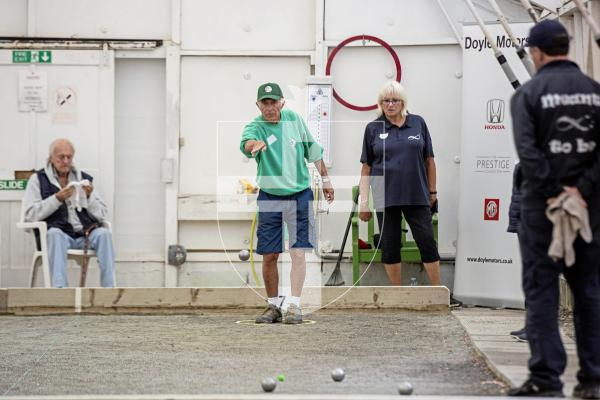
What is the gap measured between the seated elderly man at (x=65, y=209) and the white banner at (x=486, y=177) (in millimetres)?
2865

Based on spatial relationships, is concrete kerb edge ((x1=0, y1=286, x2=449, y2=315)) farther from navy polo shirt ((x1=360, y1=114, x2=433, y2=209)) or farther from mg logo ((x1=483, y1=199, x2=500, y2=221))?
mg logo ((x1=483, y1=199, x2=500, y2=221))

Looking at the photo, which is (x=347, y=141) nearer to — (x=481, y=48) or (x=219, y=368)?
(x=481, y=48)

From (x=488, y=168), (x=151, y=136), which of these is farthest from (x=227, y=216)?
(x=488, y=168)

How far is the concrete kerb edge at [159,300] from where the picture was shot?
9.19 m

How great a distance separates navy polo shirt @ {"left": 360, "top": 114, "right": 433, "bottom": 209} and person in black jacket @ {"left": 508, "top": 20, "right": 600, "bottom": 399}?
400cm

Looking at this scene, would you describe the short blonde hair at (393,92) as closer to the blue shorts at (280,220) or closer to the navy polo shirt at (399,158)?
the navy polo shirt at (399,158)

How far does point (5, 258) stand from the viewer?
10.8 metres

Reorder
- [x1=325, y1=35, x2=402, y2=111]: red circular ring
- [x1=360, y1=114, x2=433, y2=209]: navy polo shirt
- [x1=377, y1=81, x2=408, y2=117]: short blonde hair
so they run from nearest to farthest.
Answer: [x1=377, y1=81, x2=408, y2=117]: short blonde hair → [x1=360, y1=114, x2=433, y2=209]: navy polo shirt → [x1=325, y1=35, x2=402, y2=111]: red circular ring

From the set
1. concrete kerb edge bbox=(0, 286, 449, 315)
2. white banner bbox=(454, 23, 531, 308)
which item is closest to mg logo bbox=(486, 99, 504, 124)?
white banner bbox=(454, 23, 531, 308)

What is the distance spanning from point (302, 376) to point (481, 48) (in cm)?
454

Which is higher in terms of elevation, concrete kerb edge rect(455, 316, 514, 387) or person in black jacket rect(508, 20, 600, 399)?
person in black jacket rect(508, 20, 600, 399)

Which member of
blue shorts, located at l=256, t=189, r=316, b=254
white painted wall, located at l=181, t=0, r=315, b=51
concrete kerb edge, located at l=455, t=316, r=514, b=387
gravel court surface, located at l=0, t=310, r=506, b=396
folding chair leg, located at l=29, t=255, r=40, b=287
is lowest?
gravel court surface, located at l=0, t=310, r=506, b=396

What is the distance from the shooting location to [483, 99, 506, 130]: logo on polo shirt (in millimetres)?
9711

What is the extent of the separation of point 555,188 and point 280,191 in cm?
342
